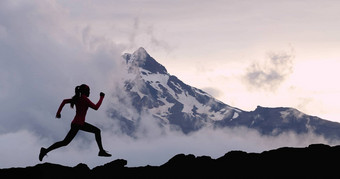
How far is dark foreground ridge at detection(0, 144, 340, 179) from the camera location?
20.5m

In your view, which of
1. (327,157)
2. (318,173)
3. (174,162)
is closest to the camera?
(318,173)

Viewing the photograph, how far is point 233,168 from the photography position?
71.0 ft

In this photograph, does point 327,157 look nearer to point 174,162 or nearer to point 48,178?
point 174,162

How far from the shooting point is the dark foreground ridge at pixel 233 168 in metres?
20.5

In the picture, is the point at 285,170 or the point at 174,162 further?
the point at 174,162

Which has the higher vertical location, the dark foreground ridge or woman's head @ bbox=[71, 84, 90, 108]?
woman's head @ bbox=[71, 84, 90, 108]

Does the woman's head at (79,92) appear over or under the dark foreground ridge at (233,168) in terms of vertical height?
over

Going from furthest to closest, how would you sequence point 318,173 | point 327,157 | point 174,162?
point 174,162 < point 327,157 < point 318,173

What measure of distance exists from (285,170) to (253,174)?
2.93 ft

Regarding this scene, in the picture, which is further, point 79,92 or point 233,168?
point 233,168

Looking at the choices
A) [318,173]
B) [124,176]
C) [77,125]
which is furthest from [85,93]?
[318,173]

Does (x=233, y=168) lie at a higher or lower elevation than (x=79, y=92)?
lower

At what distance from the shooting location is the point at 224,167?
21.8 metres

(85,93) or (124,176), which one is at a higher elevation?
(85,93)
